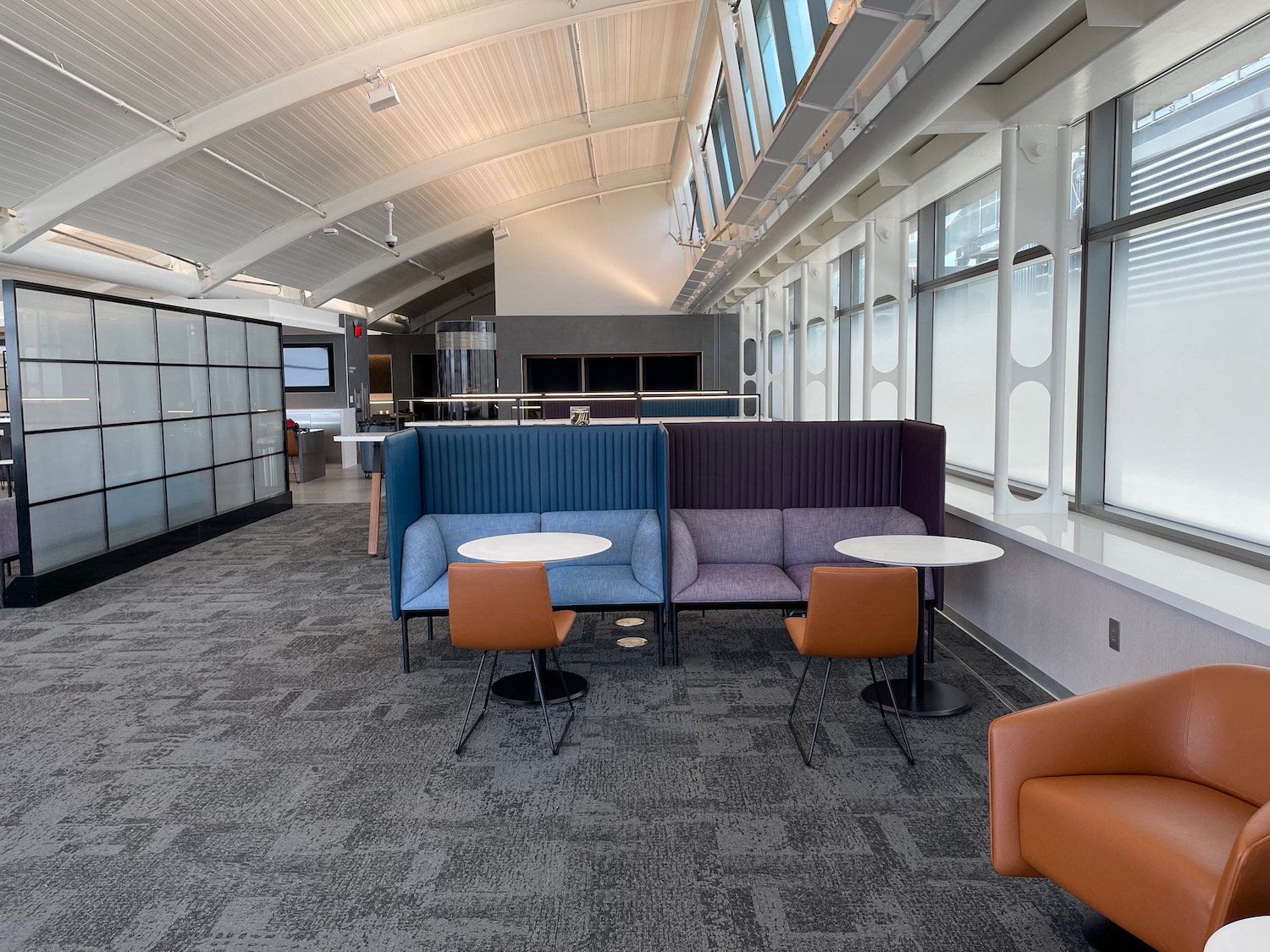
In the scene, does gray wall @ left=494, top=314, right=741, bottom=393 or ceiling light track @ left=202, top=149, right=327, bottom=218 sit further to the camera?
gray wall @ left=494, top=314, right=741, bottom=393

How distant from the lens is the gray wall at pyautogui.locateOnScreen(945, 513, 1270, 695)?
310 centimetres

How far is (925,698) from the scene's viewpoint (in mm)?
3957

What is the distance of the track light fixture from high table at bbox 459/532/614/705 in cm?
589

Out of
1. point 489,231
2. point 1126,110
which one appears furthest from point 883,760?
point 489,231

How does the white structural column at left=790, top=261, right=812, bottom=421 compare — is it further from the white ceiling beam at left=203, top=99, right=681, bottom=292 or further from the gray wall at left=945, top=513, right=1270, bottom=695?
the gray wall at left=945, top=513, right=1270, bottom=695

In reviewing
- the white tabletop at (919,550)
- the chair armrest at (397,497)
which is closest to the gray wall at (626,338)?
Result: the chair armrest at (397,497)

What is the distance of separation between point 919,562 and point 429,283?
19.3 metres

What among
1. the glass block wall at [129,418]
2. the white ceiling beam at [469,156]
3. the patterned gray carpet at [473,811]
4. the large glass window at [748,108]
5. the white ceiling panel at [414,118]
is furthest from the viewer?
the white ceiling beam at [469,156]

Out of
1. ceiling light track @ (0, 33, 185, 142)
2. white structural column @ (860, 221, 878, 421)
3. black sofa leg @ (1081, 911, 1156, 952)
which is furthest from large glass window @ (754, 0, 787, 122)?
ceiling light track @ (0, 33, 185, 142)

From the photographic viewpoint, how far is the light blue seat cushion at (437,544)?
4.51 meters

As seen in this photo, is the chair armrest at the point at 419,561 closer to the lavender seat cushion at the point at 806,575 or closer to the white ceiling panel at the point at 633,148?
the lavender seat cushion at the point at 806,575

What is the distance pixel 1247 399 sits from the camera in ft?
11.4

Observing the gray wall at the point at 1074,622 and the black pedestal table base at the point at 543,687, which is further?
the black pedestal table base at the point at 543,687

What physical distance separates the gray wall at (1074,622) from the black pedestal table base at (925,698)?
19.0 inches
